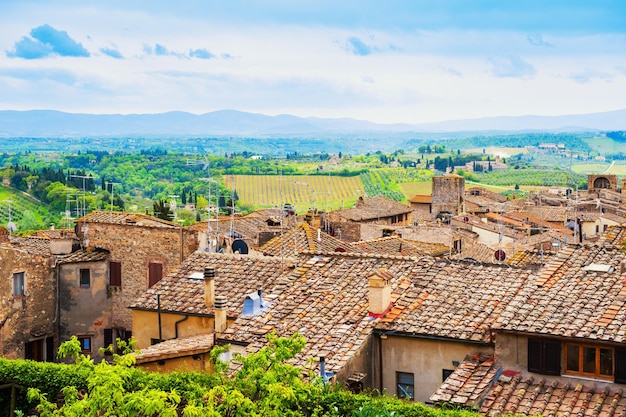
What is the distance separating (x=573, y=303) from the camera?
15.7 meters

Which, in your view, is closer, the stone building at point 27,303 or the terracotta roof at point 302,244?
the stone building at point 27,303

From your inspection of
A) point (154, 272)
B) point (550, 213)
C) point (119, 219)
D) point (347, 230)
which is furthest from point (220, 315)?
point (550, 213)

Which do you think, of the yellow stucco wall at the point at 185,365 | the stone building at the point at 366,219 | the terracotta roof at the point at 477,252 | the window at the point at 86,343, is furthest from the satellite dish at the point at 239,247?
the stone building at the point at 366,219

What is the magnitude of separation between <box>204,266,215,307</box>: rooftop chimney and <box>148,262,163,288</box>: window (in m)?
8.11

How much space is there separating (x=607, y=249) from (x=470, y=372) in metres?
5.41

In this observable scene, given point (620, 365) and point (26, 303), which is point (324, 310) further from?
point (26, 303)

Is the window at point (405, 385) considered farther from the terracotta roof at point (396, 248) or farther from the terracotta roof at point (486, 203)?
the terracotta roof at point (486, 203)

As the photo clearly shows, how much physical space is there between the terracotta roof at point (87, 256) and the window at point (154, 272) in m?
1.82

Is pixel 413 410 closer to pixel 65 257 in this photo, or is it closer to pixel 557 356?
pixel 557 356

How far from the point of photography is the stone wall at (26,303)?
2730cm

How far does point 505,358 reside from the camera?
605 inches

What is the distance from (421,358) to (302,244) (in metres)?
12.1

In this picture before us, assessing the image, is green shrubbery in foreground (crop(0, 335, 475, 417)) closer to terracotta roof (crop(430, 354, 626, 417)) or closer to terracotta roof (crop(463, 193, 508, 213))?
terracotta roof (crop(430, 354, 626, 417))

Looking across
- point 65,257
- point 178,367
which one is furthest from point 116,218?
point 178,367
